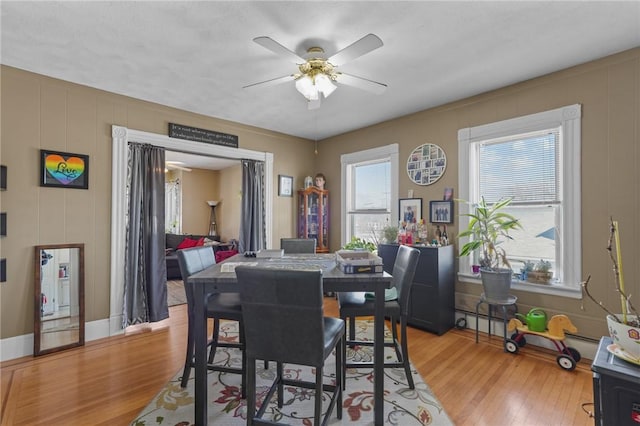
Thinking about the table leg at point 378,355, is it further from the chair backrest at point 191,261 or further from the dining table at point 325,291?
the chair backrest at point 191,261

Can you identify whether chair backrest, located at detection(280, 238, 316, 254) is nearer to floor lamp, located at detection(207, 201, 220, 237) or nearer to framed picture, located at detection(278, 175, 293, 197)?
framed picture, located at detection(278, 175, 293, 197)

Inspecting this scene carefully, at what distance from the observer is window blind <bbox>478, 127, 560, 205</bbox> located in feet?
9.87

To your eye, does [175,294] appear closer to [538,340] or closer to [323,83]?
[323,83]

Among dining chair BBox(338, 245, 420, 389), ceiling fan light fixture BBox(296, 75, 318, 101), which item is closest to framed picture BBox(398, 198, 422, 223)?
dining chair BBox(338, 245, 420, 389)

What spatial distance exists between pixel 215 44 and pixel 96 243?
2.43 meters

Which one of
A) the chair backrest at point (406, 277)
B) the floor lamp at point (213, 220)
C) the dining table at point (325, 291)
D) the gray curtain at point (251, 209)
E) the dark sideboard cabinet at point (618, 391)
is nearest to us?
the dark sideboard cabinet at point (618, 391)

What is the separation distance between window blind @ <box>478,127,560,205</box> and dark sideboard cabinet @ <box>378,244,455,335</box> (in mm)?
851

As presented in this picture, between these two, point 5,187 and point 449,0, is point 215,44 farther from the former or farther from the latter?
point 5,187

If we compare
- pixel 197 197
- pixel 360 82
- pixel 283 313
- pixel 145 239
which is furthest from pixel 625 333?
pixel 197 197

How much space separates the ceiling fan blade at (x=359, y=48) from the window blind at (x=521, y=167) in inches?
83.2

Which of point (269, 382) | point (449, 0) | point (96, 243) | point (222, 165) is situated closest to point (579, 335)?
point (269, 382)

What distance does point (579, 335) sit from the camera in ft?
9.07

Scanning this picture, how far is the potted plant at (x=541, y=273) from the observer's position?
2.96 meters

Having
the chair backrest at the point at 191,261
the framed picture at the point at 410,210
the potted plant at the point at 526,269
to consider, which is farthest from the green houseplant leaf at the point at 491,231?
the chair backrest at the point at 191,261
